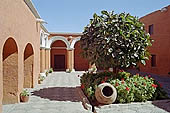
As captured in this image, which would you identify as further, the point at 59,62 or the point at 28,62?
the point at 59,62

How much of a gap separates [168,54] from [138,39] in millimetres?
9502

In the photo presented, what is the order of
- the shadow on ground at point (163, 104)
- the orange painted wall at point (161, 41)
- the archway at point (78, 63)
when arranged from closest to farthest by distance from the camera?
the shadow on ground at point (163, 104)
the orange painted wall at point (161, 41)
the archway at point (78, 63)

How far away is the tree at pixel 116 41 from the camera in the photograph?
24.3 feet

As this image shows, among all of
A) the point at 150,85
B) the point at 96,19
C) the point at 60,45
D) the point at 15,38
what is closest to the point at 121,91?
the point at 150,85

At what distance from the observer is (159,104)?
6.83 m

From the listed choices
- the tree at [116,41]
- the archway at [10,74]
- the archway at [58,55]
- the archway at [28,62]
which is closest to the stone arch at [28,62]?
the archway at [28,62]

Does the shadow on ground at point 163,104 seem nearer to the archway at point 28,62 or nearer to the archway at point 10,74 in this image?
the archway at point 10,74

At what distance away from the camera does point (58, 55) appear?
23.0 meters

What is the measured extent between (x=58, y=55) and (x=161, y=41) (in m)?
13.0

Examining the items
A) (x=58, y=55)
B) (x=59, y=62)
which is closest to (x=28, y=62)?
(x=58, y=55)

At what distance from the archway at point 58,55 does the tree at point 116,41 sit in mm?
14807

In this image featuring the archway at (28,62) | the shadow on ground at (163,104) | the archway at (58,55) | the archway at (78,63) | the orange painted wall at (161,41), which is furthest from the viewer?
the archway at (78,63)

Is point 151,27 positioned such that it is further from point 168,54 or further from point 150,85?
point 150,85

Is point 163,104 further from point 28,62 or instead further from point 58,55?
point 58,55
